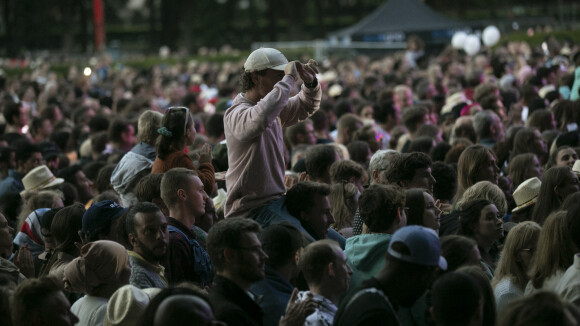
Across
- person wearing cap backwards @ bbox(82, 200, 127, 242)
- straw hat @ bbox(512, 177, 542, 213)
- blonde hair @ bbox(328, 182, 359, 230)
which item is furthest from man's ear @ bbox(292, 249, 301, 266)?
straw hat @ bbox(512, 177, 542, 213)

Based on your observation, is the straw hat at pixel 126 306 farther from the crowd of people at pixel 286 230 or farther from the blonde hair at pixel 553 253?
the blonde hair at pixel 553 253

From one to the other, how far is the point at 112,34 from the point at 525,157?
57875 mm

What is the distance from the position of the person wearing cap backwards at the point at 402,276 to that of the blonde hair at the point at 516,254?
4.37ft

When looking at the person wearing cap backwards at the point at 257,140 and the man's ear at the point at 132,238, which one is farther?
the person wearing cap backwards at the point at 257,140

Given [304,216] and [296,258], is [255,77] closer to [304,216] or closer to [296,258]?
[304,216]

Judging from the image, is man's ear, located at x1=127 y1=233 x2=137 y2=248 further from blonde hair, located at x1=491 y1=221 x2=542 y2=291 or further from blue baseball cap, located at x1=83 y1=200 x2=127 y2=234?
blonde hair, located at x1=491 y1=221 x2=542 y2=291

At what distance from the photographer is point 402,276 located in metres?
4.50

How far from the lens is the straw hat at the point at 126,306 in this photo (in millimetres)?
4852

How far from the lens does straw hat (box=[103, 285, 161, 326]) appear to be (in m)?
4.85

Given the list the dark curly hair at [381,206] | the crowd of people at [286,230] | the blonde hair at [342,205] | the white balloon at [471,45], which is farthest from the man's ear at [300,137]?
the white balloon at [471,45]

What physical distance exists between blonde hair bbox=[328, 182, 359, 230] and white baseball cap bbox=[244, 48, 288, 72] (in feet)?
4.78

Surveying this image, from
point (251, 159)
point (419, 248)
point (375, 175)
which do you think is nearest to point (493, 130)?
point (375, 175)

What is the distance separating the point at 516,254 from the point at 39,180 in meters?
4.85

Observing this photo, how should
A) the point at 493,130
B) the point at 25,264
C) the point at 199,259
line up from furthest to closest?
the point at 493,130
the point at 25,264
the point at 199,259
